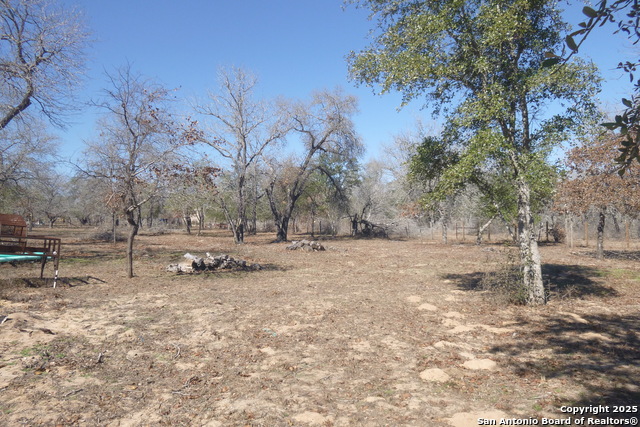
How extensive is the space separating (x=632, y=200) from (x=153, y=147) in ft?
53.7

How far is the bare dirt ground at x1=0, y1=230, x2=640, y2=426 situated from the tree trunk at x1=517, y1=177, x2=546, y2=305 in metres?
0.35

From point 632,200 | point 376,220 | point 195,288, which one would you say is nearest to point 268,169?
point 376,220

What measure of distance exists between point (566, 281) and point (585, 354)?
262 inches

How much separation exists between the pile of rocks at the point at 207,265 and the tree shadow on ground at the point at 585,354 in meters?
8.83

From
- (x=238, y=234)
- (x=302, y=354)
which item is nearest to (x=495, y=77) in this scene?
(x=302, y=354)

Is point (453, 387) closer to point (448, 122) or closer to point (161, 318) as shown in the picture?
point (161, 318)

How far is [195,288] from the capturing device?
9570 mm

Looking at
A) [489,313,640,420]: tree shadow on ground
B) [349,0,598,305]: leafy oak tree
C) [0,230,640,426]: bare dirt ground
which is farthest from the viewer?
[349,0,598,305]: leafy oak tree

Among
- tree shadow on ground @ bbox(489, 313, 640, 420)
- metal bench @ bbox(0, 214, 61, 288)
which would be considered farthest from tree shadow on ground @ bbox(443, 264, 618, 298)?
metal bench @ bbox(0, 214, 61, 288)

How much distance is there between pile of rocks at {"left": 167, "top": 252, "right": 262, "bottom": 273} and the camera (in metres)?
11.8

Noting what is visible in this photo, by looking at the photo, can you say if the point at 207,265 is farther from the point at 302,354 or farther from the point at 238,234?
the point at 238,234

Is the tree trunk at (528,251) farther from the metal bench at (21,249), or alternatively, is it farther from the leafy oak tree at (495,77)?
the metal bench at (21,249)

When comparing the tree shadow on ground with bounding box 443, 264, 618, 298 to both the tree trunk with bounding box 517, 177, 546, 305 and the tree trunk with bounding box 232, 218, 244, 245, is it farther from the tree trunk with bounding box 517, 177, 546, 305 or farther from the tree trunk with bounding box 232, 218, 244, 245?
the tree trunk with bounding box 232, 218, 244, 245

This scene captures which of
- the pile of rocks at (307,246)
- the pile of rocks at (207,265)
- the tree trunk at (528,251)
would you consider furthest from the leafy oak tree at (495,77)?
the pile of rocks at (307,246)
